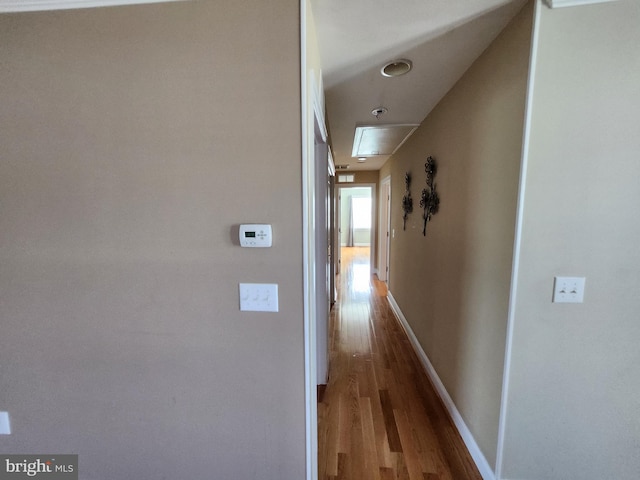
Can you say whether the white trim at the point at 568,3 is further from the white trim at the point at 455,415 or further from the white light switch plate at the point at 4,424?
the white light switch plate at the point at 4,424

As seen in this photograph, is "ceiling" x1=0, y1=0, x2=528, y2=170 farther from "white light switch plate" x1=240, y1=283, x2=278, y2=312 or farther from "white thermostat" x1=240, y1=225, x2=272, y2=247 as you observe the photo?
"white light switch plate" x1=240, y1=283, x2=278, y2=312

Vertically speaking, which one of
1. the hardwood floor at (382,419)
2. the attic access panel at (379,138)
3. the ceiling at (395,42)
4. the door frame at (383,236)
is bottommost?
the hardwood floor at (382,419)

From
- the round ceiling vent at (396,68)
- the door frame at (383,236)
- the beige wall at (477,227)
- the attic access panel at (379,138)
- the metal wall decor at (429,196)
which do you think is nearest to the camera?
the beige wall at (477,227)

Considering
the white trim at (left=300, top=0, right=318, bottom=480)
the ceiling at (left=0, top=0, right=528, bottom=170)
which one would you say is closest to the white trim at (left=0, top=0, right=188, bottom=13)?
the ceiling at (left=0, top=0, right=528, bottom=170)

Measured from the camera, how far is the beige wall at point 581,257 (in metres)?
0.97

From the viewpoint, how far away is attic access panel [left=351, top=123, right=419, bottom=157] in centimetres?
251

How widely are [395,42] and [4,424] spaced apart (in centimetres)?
273

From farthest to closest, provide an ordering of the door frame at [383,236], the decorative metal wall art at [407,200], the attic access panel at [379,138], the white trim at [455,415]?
the door frame at [383,236] → the decorative metal wall art at [407,200] → the attic access panel at [379,138] → the white trim at [455,415]

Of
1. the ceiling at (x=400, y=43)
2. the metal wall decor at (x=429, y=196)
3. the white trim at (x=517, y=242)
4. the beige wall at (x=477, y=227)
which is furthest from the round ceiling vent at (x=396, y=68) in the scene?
the metal wall decor at (x=429, y=196)

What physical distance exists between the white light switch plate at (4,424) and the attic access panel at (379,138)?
310 cm

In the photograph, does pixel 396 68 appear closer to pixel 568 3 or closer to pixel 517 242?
pixel 568 3

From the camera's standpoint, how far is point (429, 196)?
215 centimetres

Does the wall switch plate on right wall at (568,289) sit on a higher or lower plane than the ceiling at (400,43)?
lower

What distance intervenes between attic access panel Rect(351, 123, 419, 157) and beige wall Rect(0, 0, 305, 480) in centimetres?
185
